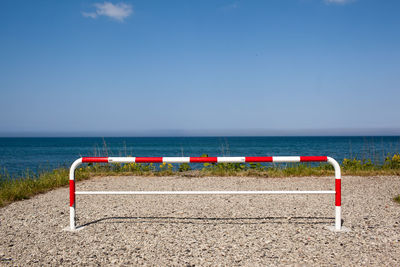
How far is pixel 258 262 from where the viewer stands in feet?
11.3

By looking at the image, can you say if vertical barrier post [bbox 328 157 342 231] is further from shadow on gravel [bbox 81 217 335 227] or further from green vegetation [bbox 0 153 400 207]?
green vegetation [bbox 0 153 400 207]

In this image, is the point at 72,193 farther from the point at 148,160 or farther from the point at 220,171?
the point at 220,171

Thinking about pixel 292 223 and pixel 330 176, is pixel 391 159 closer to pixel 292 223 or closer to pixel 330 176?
pixel 330 176

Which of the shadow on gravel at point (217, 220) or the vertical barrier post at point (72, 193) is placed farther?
the shadow on gravel at point (217, 220)

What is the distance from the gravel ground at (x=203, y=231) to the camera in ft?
11.8

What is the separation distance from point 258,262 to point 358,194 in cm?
479

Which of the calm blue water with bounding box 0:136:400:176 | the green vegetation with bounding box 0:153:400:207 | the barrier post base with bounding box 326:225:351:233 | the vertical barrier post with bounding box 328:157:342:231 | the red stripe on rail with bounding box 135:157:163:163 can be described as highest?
the red stripe on rail with bounding box 135:157:163:163

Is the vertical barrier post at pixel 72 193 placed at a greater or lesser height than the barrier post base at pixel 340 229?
greater

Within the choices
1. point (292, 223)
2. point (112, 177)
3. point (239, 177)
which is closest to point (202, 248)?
point (292, 223)

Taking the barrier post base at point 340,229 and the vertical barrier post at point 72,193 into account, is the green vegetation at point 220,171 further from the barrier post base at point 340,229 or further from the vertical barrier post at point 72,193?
the barrier post base at point 340,229

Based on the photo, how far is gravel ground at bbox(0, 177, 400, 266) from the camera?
361cm

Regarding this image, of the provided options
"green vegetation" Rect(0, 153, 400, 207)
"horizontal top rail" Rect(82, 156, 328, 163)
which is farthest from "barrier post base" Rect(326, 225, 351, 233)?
"green vegetation" Rect(0, 153, 400, 207)

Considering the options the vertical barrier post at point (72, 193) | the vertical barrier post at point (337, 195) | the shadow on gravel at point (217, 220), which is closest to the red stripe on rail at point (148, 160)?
the vertical barrier post at point (72, 193)

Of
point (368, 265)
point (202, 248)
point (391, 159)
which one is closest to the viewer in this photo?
point (368, 265)
